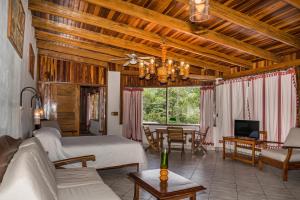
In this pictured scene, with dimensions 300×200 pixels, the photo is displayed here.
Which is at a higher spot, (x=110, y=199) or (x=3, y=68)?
(x=3, y=68)

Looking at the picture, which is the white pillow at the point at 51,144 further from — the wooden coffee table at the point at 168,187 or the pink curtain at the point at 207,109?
the pink curtain at the point at 207,109

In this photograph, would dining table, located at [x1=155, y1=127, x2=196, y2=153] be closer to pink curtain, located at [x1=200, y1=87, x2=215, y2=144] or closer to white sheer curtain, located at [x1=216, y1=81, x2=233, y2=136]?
pink curtain, located at [x1=200, y1=87, x2=215, y2=144]

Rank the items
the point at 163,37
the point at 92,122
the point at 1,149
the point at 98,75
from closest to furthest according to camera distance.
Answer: the point at 1,149 < the point at 163,37 < the point at 98,75 < the point at 92,122

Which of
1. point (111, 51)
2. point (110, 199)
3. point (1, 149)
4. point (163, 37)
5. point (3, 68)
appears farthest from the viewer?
point (111, 51)

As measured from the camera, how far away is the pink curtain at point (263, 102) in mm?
5078

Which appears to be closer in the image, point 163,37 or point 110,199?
point 110,199

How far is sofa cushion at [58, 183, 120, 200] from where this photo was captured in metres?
1.98

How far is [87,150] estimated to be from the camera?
12.5 feet

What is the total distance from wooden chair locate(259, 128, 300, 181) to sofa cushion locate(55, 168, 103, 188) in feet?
10.7

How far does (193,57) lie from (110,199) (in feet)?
15.9

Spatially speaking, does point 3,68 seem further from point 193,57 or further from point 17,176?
point 193,57

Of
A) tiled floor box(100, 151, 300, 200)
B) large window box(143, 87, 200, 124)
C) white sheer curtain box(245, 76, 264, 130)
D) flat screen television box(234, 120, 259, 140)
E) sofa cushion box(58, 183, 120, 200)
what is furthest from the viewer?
large window box(143, 87, 200, 124)

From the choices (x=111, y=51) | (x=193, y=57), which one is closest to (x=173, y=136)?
(x=193, y=57)

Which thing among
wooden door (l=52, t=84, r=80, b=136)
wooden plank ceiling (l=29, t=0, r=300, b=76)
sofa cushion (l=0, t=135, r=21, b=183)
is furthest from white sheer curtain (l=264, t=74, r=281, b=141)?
sofa cushion (l=0, t=135, r=21, b=183)
